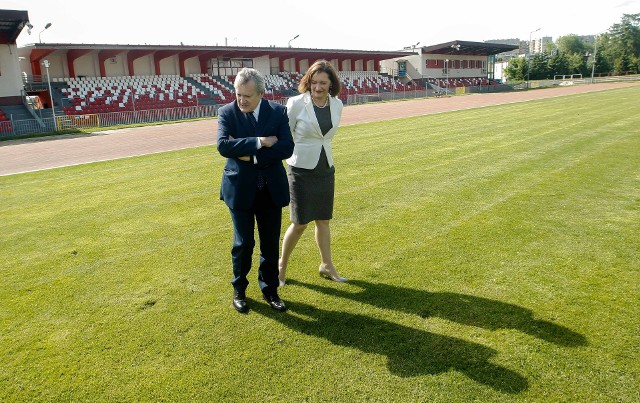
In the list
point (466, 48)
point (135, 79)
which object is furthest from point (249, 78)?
point (466, 48)

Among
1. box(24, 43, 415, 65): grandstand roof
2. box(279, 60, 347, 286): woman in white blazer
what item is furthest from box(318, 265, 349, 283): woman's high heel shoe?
box(24, 43, 415, 65): grandstand roof

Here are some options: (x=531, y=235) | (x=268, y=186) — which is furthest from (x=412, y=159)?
(x=268, y=186)

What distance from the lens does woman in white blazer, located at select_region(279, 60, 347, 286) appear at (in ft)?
13.1

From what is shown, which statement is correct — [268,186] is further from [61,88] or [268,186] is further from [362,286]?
[61,88]

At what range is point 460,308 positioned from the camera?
12.6ft

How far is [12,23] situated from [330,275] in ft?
95.5

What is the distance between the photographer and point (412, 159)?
10.7 meters

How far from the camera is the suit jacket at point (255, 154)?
360cm

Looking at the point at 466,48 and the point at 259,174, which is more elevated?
the point at 466,48

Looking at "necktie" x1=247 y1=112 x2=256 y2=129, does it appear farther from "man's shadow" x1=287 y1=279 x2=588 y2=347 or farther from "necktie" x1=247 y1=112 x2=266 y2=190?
"man's shadow" x1=287 y1=279 x2=588 y2=347

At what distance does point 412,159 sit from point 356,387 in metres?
8.31

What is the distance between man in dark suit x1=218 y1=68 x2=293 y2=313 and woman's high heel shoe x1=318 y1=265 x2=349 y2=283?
0.69 meters

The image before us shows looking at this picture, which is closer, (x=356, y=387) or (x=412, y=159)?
(x=356, y=387)

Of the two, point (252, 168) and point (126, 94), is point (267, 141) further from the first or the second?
point (126, 94)
